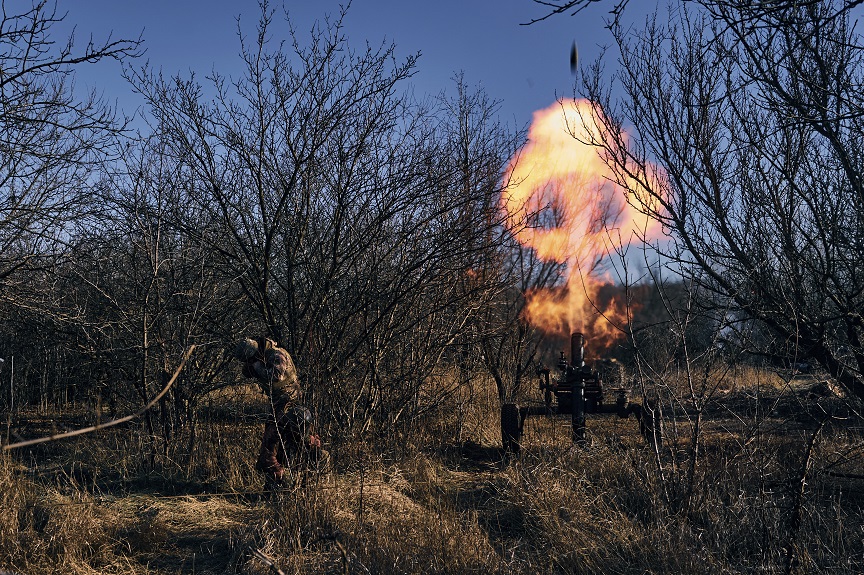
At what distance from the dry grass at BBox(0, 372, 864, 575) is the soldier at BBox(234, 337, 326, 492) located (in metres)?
0.35

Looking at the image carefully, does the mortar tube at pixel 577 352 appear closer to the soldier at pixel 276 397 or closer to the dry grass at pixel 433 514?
the dry grass at pixel 433 514

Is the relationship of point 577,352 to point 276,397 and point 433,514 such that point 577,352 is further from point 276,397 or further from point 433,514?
point 433,514

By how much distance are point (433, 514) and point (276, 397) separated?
205 centimetres

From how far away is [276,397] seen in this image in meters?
6.84

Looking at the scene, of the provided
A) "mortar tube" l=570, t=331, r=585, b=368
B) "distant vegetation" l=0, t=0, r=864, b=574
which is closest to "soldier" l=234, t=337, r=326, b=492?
"distant vegetation" l=0, t=0, r=864, b=574

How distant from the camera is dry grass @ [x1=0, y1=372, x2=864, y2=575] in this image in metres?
4.76

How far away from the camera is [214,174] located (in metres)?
7.63

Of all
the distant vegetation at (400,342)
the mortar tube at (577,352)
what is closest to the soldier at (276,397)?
the distant vegetation at (400,342)

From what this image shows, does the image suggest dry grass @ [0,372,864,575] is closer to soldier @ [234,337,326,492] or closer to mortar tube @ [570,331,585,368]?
soldier @ [234,337,326,492]

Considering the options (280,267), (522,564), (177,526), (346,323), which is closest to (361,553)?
(522,564)

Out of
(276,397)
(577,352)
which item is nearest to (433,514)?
(276,397)

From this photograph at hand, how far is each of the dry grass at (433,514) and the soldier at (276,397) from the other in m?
0.35

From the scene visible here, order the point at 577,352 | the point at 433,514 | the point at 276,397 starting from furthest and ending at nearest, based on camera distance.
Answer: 1. the point at 577,352
2. the point at 276,397
3. the point at 433,514

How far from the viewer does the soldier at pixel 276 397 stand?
657 centimetres
